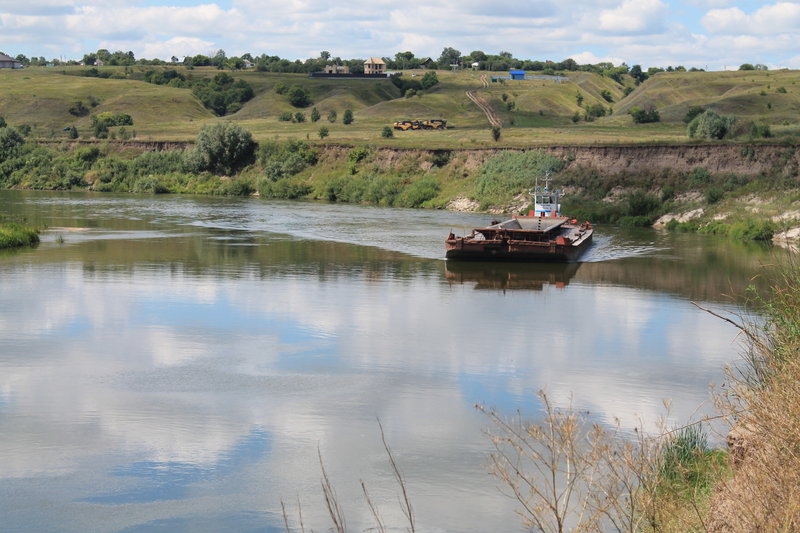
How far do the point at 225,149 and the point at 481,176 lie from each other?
2976 cm

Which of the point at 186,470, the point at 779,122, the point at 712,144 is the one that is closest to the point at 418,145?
the point at 712,144

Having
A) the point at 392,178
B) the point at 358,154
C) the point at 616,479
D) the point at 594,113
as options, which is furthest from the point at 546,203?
the point at 594,113

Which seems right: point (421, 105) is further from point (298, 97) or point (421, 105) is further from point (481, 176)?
point (481, 176)

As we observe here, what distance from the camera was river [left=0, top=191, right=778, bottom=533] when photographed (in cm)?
1492

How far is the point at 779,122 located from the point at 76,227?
68.8 metres

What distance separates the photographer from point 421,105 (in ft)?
476

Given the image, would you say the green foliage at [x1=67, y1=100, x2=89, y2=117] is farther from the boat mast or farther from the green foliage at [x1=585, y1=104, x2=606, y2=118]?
the boat mast

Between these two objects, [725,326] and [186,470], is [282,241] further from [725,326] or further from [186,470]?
[186,470]

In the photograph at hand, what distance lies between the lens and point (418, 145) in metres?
86.6

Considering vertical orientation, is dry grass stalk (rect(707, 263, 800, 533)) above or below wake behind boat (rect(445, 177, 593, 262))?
above

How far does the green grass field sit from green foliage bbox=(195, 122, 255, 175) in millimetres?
6294

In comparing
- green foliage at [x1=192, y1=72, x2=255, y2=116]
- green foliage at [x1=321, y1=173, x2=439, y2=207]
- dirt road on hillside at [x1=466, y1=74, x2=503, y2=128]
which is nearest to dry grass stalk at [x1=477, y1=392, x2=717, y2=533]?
green foliage at [x1=321, y1=173, x2=439, y2=207]

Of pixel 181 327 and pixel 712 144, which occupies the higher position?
pixel 712 144

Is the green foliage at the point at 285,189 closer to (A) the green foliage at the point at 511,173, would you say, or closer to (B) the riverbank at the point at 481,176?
(B) the riverbank at the point at 481,176
